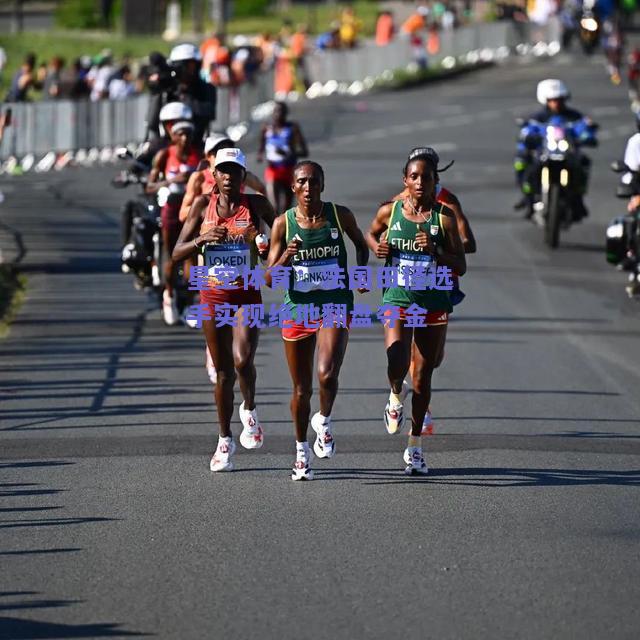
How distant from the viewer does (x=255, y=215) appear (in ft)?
34.6

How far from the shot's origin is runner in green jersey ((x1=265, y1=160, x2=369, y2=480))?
1001cm

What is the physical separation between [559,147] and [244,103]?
1742 cm

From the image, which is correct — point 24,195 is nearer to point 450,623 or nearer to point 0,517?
point 0,517

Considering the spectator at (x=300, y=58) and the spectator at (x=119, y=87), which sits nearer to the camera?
the spectator at (x=119, y=87)

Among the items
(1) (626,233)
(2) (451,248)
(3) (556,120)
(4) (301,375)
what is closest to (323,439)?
(4) (301,375)

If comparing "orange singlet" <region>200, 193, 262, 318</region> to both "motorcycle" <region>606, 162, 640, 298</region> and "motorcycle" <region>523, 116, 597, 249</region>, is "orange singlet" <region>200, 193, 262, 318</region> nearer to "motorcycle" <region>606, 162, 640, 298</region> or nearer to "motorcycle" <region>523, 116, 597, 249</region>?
"motorcycle" <region>606, 162, 640, 298</region>

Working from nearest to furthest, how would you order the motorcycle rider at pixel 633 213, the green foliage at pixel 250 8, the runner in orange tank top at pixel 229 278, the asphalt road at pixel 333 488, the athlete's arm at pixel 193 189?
the asphalt road at pixel 333 488 → the runner in orange tank top at pixel 229 278 → the athlete's arm at pixel 193 189 → the motorcycle rider at pixel 633 213 → the green foliage at pixel 250 8

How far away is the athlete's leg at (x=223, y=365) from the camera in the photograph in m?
10.5

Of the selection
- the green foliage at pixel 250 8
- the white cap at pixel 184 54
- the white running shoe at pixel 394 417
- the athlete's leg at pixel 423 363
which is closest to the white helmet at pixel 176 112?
the white cap at pixel 184 54

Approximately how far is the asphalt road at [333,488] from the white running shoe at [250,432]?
0.66 ft

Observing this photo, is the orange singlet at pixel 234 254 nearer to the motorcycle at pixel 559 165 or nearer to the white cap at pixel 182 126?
the white cap at pixel 182 126

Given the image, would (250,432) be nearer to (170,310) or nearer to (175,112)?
(175,112)

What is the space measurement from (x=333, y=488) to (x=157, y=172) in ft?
19.8

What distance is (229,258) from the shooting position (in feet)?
34.3
